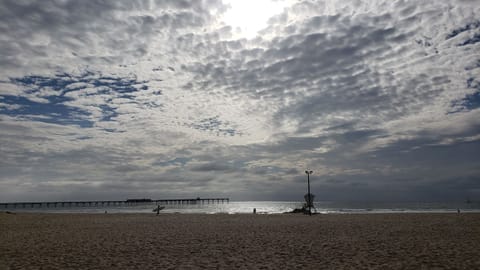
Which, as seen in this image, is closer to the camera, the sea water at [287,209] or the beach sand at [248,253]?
the beach sand at [248,253]

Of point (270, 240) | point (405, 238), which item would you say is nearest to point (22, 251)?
point (270, 240)

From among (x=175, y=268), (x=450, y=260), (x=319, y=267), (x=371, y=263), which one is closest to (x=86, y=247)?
(x=175, y=268)

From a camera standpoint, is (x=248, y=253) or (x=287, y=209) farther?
(x=287, y=209)

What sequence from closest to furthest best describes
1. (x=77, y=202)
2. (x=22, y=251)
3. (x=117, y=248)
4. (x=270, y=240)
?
(x=22, y=251) → (x=117, y=248) → (x=270, y=240) → (x=77, y=202)

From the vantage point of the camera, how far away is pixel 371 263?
10125 millimetres

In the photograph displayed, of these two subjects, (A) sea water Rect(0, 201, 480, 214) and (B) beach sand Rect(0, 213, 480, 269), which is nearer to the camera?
(B) beach sand Rect(0, 213, 480, 269)

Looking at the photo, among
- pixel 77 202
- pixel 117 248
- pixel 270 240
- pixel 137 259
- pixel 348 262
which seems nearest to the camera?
pixel 348 262

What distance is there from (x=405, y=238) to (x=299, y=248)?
6.03 meters

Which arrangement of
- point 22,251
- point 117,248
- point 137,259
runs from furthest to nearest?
point 117,248, point 22,251, point 137,259

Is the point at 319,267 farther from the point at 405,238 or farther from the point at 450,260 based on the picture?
the point at 405,238

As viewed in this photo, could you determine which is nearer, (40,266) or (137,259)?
(40,266)

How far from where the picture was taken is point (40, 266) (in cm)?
1000

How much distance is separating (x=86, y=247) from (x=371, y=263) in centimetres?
1090

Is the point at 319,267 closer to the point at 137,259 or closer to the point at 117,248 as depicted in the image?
the point at 137,259
